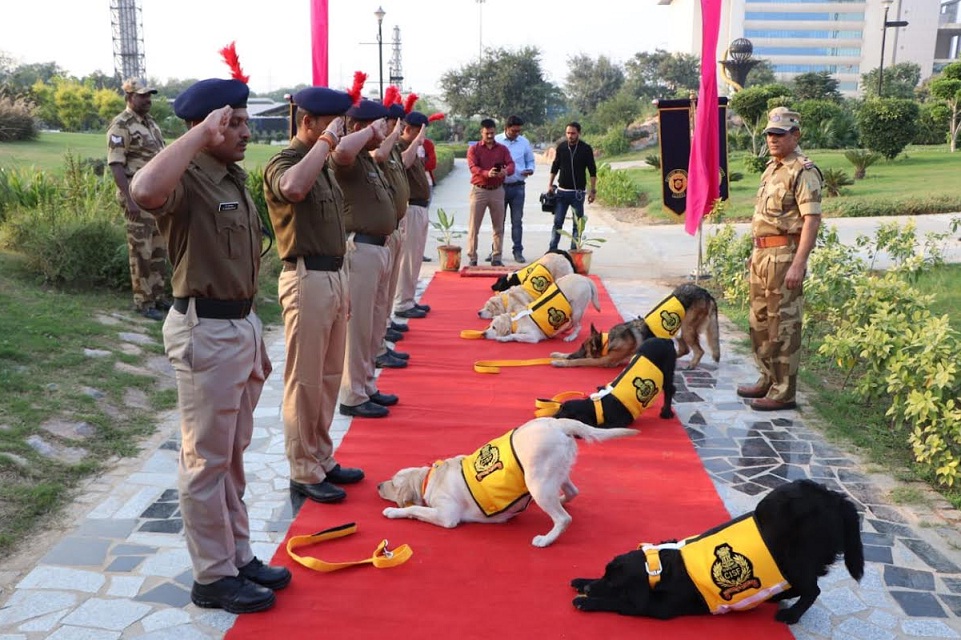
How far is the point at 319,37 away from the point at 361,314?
236 centimetres

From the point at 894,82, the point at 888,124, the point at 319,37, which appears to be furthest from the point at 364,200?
the point at 894,82

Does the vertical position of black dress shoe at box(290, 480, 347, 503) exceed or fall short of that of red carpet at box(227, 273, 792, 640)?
it exceeds it

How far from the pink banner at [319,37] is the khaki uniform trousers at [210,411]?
3458mm

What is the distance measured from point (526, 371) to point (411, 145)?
2.52m

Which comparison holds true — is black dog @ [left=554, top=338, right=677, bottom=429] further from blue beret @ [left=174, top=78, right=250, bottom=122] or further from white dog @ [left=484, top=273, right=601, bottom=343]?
blue beret @ [left=174, top=78, right=250, bottom=122]

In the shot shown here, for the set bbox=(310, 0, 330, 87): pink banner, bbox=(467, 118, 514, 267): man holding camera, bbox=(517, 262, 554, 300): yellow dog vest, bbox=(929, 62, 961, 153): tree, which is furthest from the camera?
bbox=(929, 62, 961, 153): tree

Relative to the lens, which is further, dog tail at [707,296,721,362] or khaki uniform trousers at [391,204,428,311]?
khaki uniform trousers at [391,204,428,311]

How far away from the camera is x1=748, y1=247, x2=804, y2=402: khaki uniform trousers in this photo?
572cm

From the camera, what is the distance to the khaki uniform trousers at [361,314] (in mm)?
5387

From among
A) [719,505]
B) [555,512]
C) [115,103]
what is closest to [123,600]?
[555,512]

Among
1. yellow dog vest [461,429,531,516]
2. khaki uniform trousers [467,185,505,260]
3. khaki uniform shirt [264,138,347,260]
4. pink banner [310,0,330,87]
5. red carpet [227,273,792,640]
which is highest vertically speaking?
pink banner [310,0,330,87]

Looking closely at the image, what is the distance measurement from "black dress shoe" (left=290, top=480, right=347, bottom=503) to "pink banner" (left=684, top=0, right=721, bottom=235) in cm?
595

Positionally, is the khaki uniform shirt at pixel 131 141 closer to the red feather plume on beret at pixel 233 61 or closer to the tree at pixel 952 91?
the red feather plume on beret at pixel 233 61

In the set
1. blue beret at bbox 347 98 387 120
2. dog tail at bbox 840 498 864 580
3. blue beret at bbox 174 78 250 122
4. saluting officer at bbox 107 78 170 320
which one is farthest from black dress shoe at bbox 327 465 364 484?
A: saluting officer at bbox 107 78 170 320
